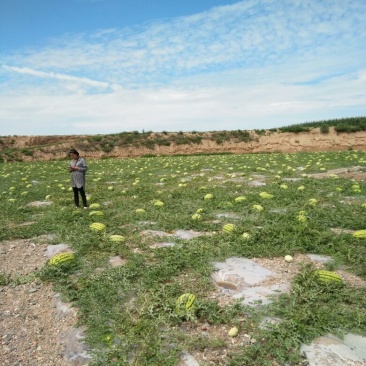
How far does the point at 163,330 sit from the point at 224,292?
956mm

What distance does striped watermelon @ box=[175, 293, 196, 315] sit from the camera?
3.47 metres

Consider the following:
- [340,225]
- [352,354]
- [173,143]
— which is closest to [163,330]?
[352,354]

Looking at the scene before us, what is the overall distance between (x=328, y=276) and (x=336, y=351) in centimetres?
119

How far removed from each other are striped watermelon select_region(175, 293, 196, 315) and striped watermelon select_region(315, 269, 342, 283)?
1536 mm

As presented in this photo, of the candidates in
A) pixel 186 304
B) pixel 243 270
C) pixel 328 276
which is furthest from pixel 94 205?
pixel 328 276

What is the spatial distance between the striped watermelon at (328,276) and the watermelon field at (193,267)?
0.03 m

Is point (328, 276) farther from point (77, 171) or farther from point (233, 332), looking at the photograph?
point (77, 171)

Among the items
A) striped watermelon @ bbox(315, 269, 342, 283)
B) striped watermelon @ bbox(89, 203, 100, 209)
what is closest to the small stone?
striped watermelon @ bbox(315, 269, 342, 283)

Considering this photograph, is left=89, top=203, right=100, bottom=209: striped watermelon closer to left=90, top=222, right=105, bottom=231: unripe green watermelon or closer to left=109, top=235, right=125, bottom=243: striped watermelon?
left=90, top=222, right=105, bottom=231: unripe green watermelon

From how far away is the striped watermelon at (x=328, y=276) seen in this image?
154 inches

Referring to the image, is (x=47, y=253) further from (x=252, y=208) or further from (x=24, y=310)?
(x=252, y=208)

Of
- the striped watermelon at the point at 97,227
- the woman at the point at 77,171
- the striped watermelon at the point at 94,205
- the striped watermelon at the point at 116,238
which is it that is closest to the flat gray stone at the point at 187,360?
the striped watermelon at the point at 116,238

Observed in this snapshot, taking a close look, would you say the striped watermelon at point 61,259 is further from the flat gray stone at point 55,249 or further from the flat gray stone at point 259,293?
the flat gray stone at point 259,293

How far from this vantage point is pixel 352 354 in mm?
2838
